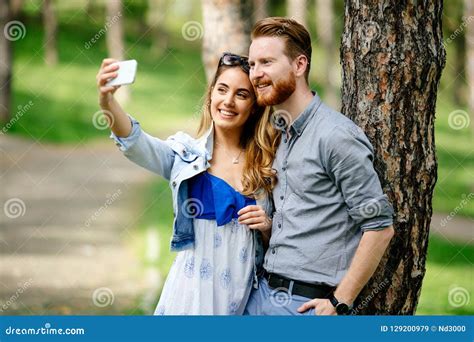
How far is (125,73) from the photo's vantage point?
2777mm

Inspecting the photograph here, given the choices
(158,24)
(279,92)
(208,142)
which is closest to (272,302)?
(208,142)

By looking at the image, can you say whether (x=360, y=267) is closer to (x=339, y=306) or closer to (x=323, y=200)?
(x=339, y=306)

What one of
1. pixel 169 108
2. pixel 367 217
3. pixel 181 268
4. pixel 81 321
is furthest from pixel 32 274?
pixel 169 108

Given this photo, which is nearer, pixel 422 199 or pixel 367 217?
pixel 367 217

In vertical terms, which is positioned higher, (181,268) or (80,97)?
(80,97)

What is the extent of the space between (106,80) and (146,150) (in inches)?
13.4

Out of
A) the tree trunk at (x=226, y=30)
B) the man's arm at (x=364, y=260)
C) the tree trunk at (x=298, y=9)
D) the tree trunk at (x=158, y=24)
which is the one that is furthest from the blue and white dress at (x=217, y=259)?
the tree trunk at (x=158, y=24)

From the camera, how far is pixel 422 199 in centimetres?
332

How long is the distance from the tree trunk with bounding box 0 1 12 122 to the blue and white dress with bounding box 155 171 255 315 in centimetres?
982

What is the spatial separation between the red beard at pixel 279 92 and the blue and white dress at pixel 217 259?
0.38 metres

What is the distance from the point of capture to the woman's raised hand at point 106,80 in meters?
2.79

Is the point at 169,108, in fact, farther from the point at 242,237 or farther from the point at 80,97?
the point at 242,237

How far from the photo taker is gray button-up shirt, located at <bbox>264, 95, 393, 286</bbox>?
280 cm

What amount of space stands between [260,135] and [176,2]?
63.1 ft
